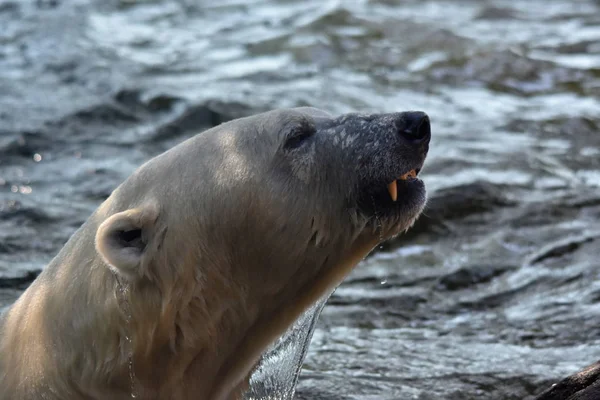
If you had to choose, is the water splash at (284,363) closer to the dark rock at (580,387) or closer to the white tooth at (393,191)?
the white tooth at (393,191)

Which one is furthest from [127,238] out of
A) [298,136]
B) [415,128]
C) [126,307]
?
[415,128]

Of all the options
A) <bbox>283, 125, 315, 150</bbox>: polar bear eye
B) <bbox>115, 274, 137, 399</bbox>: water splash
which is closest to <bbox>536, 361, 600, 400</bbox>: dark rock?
<bbox>283, 125, 315, 150</bbox>: polar bear eye

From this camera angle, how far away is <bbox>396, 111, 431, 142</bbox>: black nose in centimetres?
317

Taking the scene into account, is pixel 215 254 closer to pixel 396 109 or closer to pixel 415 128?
pixel 415 128

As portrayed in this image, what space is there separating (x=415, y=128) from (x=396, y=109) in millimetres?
4595

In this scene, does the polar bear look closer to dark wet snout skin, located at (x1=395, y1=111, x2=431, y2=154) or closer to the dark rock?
dark wet snout skin, located at (x1=395, y1=111, x2=431, y2=154)

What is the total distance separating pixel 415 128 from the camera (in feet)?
10.4

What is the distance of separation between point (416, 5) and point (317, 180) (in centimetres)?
815

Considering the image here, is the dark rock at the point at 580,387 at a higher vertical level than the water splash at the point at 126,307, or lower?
lower

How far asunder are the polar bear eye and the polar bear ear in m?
0.49

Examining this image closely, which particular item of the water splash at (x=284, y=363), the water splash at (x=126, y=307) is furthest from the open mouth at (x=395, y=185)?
the water splash at (x=126, y=307)

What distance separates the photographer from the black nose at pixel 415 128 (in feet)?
10.4

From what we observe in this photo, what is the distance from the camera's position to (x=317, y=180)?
318cm

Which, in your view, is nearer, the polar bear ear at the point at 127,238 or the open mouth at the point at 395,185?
the polar bear ear at the point at 127,238
